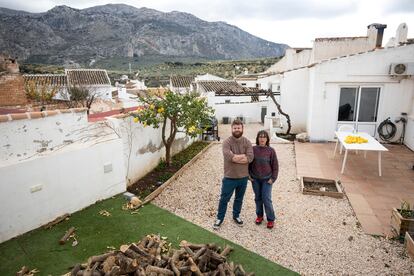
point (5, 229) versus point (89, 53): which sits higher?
point (89, 53)

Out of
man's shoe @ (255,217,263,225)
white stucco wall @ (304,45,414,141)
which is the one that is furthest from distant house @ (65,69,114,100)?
man's shoe @ (255,217,263,225)

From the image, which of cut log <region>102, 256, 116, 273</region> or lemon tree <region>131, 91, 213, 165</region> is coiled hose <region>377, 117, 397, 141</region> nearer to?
lemon tree <region>131, 91, 213, 165</region>

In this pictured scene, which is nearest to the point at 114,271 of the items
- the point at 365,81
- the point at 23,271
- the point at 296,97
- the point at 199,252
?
the point at 199,252

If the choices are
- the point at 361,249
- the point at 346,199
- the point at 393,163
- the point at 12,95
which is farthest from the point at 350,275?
the point at 12,95

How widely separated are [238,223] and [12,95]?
10.7 metres

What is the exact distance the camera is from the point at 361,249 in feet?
15.6

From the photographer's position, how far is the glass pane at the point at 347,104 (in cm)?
1138

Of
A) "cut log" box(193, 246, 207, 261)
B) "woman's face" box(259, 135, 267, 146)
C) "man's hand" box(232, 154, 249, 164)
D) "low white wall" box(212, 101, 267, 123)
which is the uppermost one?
"woman's face" box(259, 135, 267, 146)

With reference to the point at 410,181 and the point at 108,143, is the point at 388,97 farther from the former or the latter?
the point at 108,143

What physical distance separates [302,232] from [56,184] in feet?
16.4

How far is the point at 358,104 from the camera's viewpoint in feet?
37.3

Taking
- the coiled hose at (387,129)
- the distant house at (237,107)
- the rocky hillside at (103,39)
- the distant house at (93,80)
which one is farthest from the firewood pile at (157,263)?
the rocky hillside at (103,39)

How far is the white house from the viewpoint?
10.7 metres

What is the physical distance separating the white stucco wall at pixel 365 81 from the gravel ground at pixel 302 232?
4951 millimetres
